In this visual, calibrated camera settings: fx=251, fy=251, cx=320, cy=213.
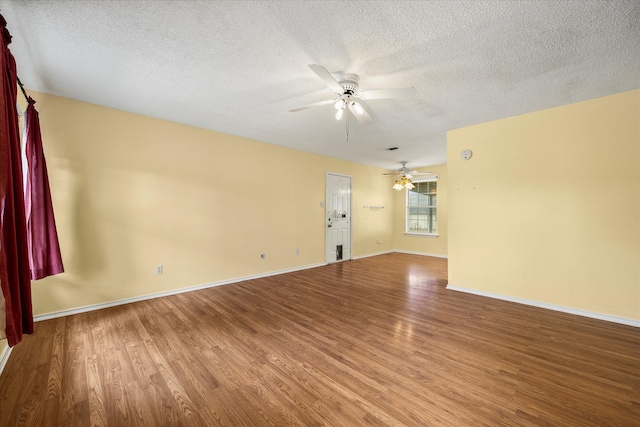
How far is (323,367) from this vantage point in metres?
2.00

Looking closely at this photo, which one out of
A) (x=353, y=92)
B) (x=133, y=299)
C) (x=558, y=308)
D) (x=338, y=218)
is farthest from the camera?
(x=338, y=218)

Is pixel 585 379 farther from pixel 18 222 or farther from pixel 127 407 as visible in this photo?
pixel 18 222

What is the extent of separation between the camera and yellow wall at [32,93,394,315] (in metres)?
3.01

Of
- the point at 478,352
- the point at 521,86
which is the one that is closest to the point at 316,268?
the point at 478,352

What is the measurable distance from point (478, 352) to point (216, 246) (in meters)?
3.75

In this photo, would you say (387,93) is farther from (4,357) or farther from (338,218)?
(338,218)

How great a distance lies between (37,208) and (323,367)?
10.5ft

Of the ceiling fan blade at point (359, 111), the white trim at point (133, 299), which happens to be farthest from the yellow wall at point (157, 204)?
the ceiling fan blade at point (359, 111)

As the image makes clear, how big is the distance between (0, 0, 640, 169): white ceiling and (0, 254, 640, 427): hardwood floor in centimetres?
256

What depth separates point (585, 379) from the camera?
1852 mm

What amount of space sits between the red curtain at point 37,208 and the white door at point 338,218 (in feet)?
14.7

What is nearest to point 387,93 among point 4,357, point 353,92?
point 353,92

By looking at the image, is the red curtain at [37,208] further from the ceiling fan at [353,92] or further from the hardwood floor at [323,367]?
the ceiling fan at [353,92]

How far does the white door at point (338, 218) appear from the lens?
603cm
